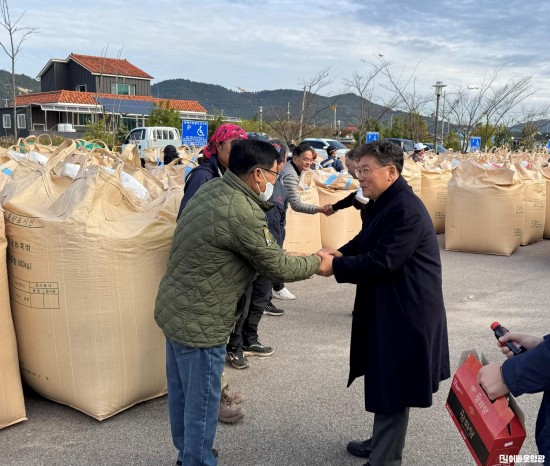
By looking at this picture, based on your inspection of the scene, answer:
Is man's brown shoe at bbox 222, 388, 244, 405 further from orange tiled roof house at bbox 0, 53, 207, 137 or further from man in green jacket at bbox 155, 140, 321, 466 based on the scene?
orange tiled roof house at bbox 0, 53, 207, 137

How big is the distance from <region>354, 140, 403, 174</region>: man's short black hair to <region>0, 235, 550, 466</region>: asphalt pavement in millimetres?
1468

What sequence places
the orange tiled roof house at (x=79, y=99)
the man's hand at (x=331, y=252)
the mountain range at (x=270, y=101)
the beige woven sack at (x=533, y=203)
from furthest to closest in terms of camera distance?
the orange tiled roof house at (x=79, y=99) < the mountain range at (x=270, y=101) < the beige woven sack at (x=533, y=203) < the man's hand at (x=331, y=252)

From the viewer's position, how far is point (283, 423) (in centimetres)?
309

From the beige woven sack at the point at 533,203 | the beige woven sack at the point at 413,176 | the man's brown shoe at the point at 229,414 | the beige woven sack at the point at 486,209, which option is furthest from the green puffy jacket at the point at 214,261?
the beige woven sack at the point at 533,203

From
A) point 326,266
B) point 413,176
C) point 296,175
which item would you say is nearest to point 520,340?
point 326,266

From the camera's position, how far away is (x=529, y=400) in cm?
337

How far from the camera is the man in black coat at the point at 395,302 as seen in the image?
232 cm

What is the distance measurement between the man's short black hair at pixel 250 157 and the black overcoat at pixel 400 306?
56 cm

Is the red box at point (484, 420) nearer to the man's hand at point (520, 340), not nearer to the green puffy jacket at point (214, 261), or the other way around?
the man's hand at point (520, 340)

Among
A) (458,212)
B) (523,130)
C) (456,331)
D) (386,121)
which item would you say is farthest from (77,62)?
(456,331)

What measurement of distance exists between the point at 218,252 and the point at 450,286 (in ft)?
14.7

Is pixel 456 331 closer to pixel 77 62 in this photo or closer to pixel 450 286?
pixel 450 286

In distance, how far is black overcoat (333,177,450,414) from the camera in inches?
91.3

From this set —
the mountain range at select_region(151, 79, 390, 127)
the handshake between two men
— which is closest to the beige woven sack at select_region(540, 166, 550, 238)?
the handshake between two men
